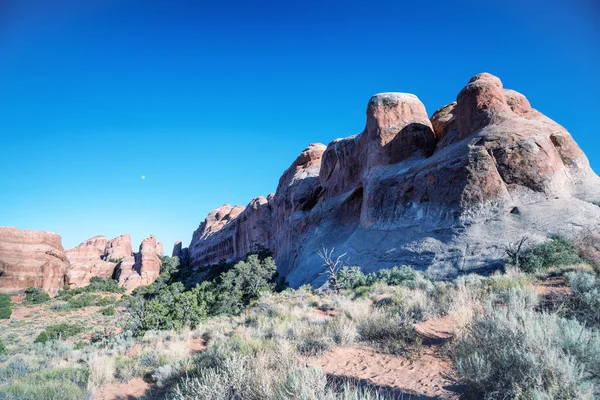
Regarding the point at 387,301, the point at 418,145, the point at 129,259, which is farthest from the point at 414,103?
the point at 129,259

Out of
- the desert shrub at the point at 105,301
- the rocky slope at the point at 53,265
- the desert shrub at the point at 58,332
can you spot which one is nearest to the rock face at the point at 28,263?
the rocky slope at the point at 53,265

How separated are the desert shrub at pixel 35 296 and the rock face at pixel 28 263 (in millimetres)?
873

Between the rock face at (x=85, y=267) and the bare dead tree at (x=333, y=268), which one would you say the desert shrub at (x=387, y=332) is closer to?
the bare dead tree at (x=333, y=268)

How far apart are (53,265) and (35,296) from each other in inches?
292

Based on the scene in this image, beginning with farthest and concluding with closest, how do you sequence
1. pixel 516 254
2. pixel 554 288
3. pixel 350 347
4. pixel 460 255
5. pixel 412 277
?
1. pixel 460 255
2. pixel 412 277
3. pixel 516 254
4. pixel 554 288
5. pixel 350 347

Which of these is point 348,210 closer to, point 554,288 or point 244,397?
point 554,288

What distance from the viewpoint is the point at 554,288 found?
7105 mm

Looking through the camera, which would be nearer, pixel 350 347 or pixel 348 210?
pixel 350 347

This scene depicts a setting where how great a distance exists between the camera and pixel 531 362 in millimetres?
2836

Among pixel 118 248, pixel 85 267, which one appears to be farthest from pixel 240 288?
pixel 118 248

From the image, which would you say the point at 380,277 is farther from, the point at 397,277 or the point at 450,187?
the point at 450,187

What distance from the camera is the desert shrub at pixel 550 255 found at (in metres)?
12.5

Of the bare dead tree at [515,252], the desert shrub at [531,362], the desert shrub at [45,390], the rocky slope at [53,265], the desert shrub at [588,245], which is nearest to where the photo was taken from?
the desert shrub at [531,362]

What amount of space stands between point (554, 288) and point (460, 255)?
9749 mm
